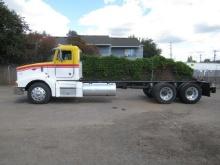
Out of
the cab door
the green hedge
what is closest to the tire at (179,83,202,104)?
the green hedge

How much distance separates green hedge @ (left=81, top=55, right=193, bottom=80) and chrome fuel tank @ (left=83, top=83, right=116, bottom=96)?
1158 mm

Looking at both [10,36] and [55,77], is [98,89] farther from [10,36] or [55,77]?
[10,36]

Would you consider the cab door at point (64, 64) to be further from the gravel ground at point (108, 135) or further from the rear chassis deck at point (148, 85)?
the rear chassis deck at point (148, 85)

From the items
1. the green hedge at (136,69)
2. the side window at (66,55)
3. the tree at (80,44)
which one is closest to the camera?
the side window at (66,55)

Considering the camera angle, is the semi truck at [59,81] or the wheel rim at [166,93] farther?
the wheel rim at [166,93]

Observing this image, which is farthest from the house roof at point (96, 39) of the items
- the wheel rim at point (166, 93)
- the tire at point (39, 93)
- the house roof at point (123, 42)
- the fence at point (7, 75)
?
the tire at point (39, 93)

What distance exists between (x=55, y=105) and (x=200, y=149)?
28.7ft

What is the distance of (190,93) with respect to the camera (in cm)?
1673

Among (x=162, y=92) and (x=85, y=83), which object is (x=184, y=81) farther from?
→ (x=85, y=83)

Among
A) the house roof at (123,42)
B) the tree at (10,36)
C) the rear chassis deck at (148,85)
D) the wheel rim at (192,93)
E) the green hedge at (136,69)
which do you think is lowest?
the wheel rim at (192,93)

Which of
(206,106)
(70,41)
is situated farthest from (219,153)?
(70,41)

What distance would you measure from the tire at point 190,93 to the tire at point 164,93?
481mm

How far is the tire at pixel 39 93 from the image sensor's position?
50.4 feet

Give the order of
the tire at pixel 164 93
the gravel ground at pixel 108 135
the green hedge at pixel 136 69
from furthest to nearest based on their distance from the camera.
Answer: the green hedge at pixel 136 69, the tire at pixel 164 93, the gravel ground at pixel 108 135
